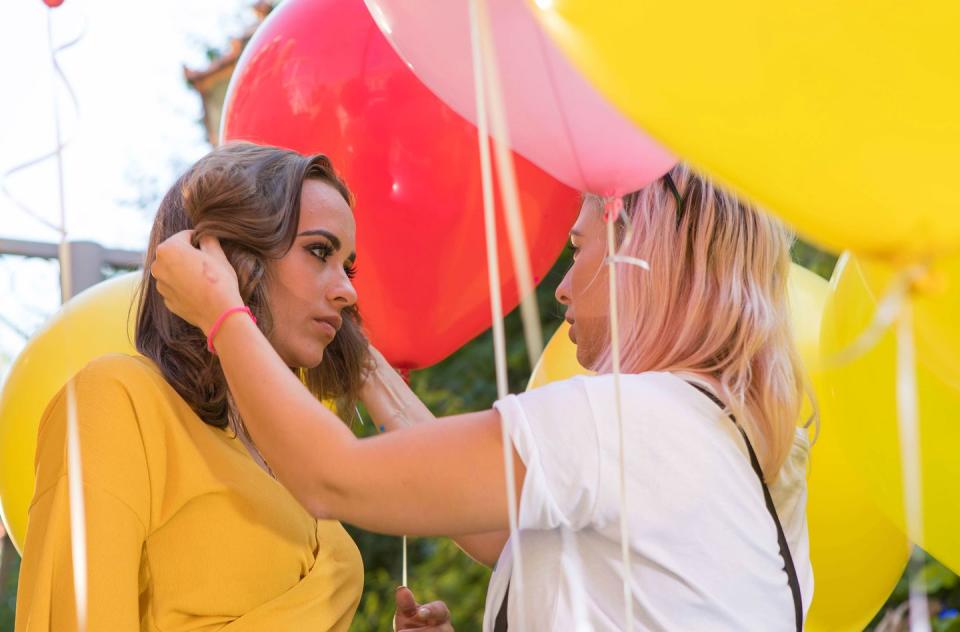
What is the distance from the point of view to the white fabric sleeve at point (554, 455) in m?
1.29

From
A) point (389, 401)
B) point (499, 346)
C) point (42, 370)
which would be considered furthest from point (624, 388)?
point (42, 370)

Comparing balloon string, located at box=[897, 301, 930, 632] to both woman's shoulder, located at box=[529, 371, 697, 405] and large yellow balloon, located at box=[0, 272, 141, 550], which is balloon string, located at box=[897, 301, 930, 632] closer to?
woman's shoulder, located at box=[529, 371, 697, 405]

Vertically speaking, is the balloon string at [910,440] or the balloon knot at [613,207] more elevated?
the balloon knot at [613,207]

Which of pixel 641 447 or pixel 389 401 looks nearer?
pixel 641 447

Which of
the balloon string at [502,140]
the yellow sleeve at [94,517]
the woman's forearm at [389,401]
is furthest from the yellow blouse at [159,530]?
the balloon string at [502,140]

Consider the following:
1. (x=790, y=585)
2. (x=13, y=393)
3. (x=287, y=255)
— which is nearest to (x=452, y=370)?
(x=13, y=393)

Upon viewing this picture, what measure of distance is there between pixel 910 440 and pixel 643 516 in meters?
0.31

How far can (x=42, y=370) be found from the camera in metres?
2.27

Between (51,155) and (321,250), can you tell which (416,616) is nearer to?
(321,250)

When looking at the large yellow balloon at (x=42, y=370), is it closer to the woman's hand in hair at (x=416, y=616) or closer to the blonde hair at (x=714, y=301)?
the woman's hand in hair at (x=416, y=616)

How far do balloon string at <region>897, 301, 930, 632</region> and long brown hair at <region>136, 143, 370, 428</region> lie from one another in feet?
2.98

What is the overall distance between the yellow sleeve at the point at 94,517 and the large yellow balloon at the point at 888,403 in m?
0.93

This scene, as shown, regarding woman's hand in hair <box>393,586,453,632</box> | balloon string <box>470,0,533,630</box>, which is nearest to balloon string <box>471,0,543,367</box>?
balloon string <box>470,0,533,630</box>

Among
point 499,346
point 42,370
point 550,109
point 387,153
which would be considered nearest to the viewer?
point 499,346
